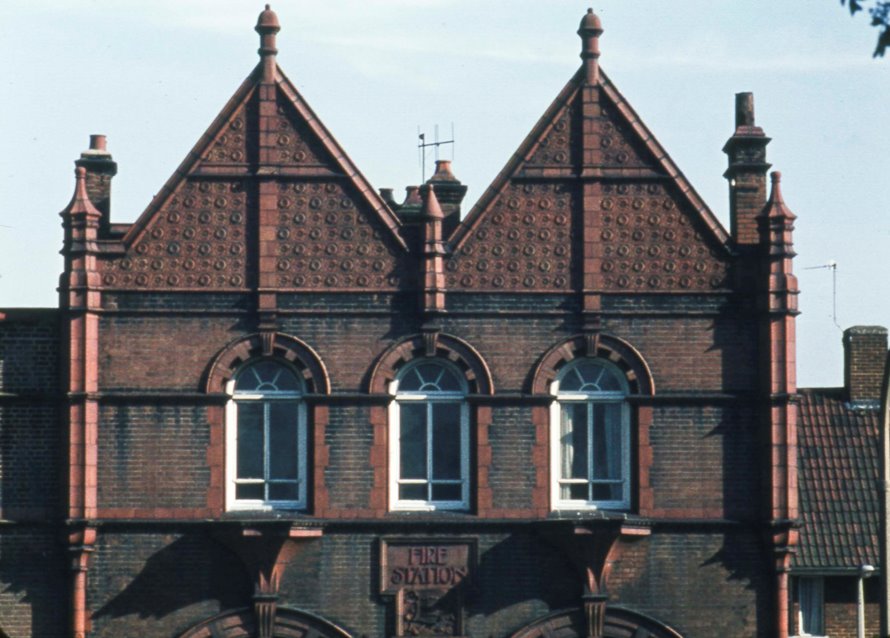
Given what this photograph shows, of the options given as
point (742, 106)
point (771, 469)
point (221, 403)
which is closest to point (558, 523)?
point (771, 469)

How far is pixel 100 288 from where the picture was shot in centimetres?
3322

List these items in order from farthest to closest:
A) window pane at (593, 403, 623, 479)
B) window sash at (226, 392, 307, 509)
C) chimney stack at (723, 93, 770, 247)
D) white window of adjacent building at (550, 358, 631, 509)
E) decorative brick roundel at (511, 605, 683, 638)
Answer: chimney stack at (723, 93, 770, 247) < window pane at (593, 403, 623, 479) < white window of adjacent building at (550, 358, 631, 509) < window sash at (226, 392, 307, 509) < decorative brick roundel at (511, 605, 683, 638)

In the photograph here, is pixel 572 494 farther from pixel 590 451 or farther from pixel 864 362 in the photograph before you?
pixel 864 362

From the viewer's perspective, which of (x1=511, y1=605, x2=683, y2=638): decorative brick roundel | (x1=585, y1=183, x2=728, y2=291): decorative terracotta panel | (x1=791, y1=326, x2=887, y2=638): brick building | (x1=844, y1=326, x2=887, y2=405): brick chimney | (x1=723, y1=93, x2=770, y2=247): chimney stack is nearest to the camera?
(x1=511, y1=605, x2=683, y2=638): decorative brick roundel

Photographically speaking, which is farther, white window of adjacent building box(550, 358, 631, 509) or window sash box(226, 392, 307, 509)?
white window of adjacent building box(550, 358, 631, 509)

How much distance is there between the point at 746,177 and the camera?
34625mm

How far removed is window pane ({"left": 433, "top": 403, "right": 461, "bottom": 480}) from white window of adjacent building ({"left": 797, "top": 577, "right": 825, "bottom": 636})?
9176 millimetres

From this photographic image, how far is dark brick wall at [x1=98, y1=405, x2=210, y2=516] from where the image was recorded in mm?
32938

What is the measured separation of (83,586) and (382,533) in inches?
178

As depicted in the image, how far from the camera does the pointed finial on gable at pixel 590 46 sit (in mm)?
33938

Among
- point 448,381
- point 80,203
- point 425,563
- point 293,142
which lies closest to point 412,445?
point 448,381

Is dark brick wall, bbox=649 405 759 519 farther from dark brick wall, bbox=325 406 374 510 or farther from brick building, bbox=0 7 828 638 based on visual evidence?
dark brick wall, bbox=325 406 374 510

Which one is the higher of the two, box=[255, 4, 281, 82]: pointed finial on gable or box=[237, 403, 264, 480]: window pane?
box=[255, 4, 281, 82]: pointed finial on gable

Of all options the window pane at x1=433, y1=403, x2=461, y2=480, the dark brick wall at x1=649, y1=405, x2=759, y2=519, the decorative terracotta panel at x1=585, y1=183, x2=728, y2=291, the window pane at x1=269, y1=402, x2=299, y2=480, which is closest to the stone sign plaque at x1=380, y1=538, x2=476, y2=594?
the window pane at x1=433, y1=403, x2=461, y2=480
